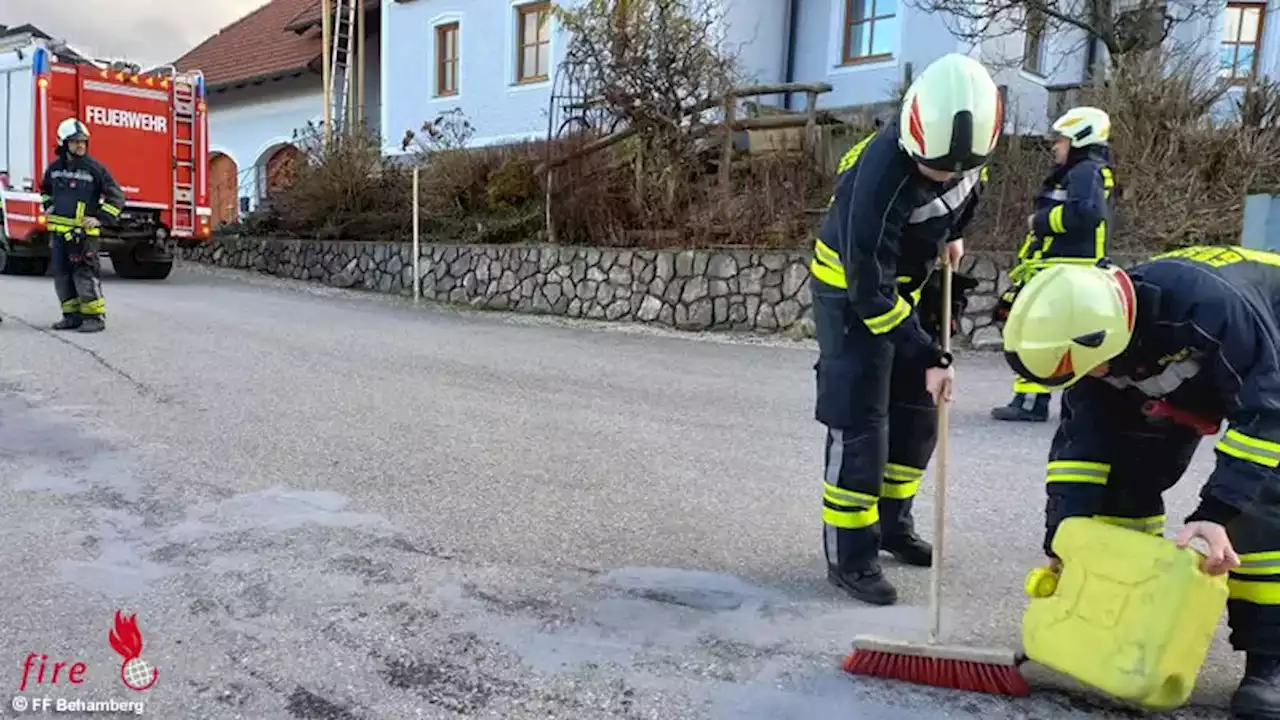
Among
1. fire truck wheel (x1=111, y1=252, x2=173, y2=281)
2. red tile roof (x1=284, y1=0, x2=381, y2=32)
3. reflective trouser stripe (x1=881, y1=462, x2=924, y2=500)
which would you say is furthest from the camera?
red tile roof (x1=284, y1=0, x2=381, y2=32)

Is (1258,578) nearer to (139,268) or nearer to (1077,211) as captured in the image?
(1077,211)

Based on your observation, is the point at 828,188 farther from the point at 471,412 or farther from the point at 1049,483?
the point at 1049,483

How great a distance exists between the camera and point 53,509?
403 centimetres

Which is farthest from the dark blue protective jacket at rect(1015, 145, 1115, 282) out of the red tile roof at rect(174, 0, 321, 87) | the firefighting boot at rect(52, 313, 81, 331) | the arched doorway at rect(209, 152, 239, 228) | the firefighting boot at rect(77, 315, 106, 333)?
the arched doorway at rect(209, 152, 239, 228)

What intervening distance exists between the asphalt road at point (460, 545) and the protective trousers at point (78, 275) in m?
1.30

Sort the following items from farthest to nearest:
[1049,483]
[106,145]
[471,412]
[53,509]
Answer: [106,145] < [471,412] < [53,509] < [1049,483]

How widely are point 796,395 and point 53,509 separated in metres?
4.98

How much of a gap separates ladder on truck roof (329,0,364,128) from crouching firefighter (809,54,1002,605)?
2047 cm

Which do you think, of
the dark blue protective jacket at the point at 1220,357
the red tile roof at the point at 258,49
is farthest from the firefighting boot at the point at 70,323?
the red tile roof at the point at 258,49

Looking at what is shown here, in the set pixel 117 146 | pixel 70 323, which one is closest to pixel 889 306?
pixel 70 323

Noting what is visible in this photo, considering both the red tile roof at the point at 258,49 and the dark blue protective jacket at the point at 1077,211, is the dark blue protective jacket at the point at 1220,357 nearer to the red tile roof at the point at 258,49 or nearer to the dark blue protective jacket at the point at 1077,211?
the dark blue protective jacket at the point at 1077,211

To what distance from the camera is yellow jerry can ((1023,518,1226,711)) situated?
2311mm

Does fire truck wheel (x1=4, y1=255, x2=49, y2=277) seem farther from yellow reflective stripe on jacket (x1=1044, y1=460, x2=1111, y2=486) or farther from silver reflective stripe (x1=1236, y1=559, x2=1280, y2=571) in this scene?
silver reflective stripe (x1=1236, y1=559, x2=1280, y2=571)

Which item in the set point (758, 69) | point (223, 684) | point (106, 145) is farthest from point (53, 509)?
point (758, 69)
